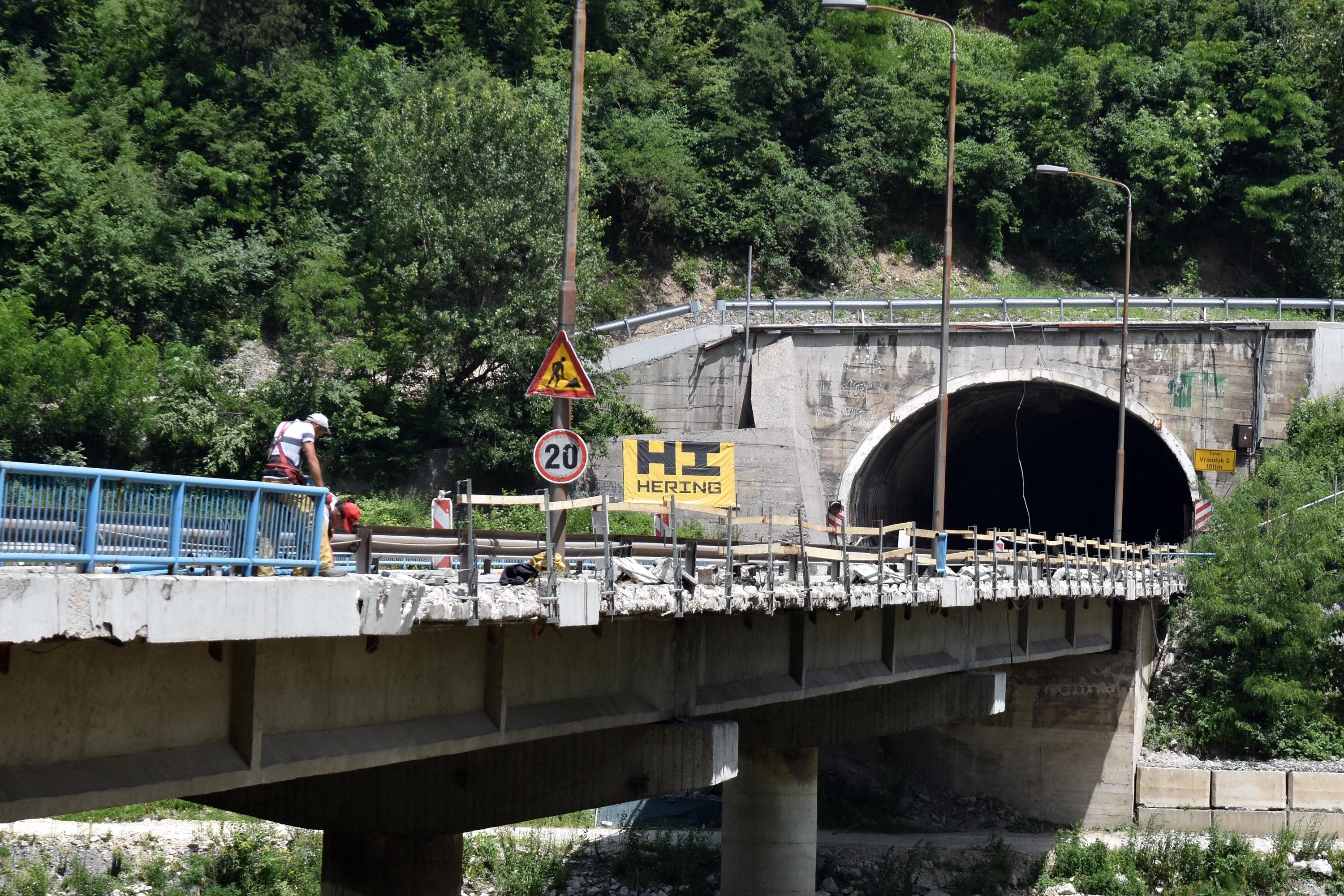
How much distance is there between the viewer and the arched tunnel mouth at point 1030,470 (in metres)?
46.6

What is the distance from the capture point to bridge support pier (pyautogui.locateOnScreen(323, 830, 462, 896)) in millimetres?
15453

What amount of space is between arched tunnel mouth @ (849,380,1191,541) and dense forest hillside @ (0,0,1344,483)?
9292 millimetres

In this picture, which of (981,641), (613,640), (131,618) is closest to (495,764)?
(613,640)

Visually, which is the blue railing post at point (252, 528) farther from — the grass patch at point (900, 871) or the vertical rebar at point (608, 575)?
the grass patch at point (900, 871)

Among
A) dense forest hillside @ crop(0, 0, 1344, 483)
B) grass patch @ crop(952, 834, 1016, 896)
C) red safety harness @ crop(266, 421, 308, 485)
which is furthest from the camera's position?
dense forest hillside @ crop(0, 0, 1344, 483)

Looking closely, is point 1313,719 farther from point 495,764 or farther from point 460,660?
point 460,660

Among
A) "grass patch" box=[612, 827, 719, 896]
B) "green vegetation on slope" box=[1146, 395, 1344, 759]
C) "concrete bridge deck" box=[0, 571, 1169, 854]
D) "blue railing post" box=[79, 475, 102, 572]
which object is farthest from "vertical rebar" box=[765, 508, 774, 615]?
"green vegetation on slope" box=[1146, 395, 1344, 759]

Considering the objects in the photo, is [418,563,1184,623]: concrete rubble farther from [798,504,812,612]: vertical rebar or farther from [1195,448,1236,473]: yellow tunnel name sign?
[1195,448,1236,473]: yellow tunnel name sign

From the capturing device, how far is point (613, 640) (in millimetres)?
14430

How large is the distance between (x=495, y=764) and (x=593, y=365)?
26.2 metres

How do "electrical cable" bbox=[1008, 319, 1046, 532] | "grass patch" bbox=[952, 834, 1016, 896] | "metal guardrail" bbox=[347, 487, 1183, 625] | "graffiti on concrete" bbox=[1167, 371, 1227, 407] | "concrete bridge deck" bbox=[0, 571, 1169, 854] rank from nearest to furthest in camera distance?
"concrete bridge deck" bbox=[0, 571, 1169, 854] → "metal guardrail" bbox=[347, 487, 1183, 625] → "grass patch" bbox=[952, 834, 1016, 896] → "graffiti on concrete" bbox=[1167, 371, 1227, 407] → "electrical cable" bbox=[1008, 319, 1046, 532]

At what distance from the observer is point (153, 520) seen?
816 cm

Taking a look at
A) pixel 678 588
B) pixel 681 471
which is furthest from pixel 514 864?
pixel 678 588

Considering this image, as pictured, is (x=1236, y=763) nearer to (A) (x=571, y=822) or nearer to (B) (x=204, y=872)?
(A) (x=571, y=822)
